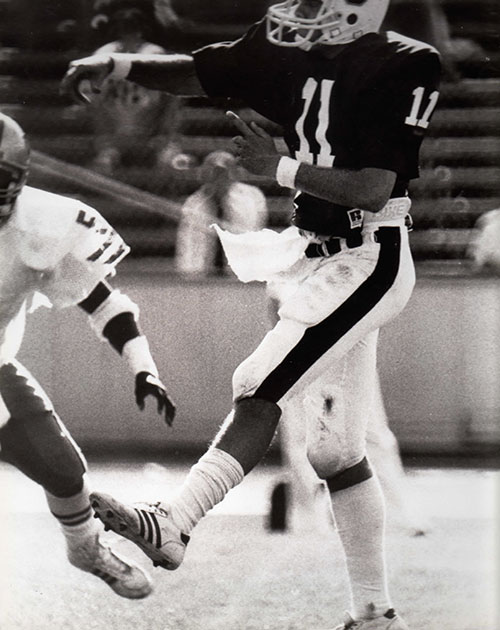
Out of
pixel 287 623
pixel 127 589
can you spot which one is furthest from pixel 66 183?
pixel 287 623

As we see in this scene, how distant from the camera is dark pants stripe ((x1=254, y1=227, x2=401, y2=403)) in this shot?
2.77 metres

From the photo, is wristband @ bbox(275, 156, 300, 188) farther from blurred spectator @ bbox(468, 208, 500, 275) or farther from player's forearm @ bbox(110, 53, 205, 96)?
blurred spectator @ bbox(468, 208, 500, 275)

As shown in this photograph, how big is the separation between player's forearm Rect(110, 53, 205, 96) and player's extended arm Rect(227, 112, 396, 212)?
26 cm

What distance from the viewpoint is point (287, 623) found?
9.58 feet

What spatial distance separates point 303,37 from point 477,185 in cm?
60

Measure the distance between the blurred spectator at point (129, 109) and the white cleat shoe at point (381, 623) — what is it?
1320 mm

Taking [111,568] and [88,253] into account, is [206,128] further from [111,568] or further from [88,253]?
[111,568]

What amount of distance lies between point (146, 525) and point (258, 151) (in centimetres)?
91

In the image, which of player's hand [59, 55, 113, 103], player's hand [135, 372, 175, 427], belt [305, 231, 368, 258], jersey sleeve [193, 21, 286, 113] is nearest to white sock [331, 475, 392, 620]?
player's hand [135, 372, 175, 427]

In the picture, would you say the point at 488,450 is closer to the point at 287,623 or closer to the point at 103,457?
the point at 287,623

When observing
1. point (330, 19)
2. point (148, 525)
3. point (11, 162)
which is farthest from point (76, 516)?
point (330, 19)

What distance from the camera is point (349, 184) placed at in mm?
2789

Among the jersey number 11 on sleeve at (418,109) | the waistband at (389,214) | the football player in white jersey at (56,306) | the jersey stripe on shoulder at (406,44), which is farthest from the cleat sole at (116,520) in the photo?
the jersey stripe on shoulder at (406,44)

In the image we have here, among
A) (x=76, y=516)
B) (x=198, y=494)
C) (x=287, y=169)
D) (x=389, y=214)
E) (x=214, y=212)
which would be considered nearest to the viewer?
(x=198, y=494)
